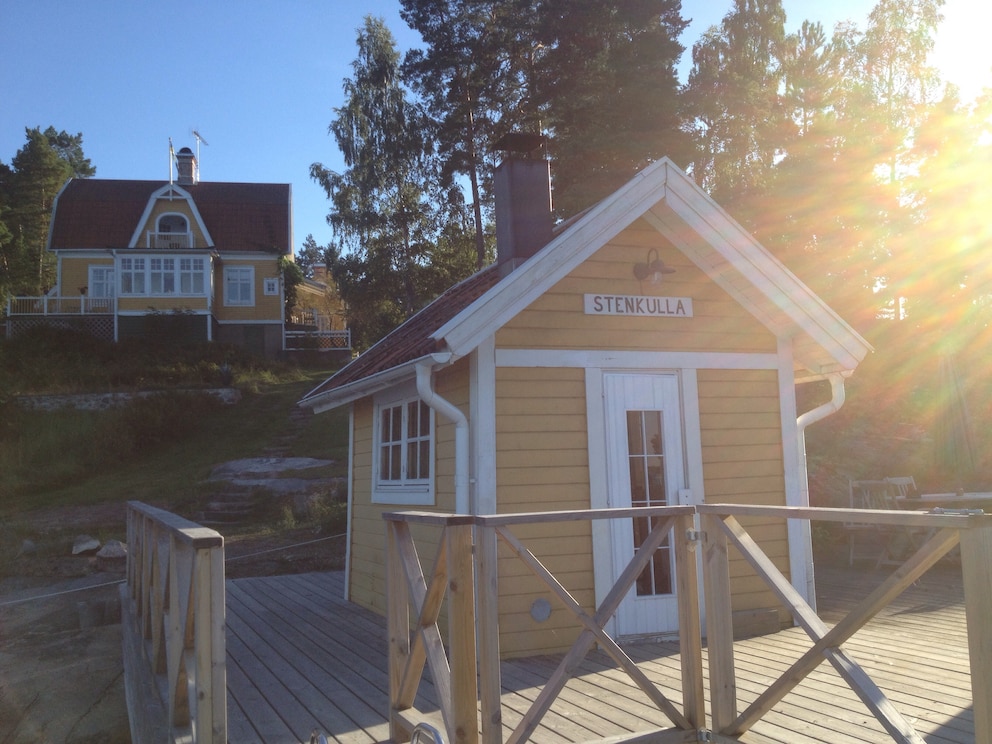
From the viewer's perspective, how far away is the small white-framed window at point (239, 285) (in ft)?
105

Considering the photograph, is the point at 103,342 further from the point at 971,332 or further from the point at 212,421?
the point at 971,332

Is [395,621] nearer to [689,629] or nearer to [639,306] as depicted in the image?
[689,629]

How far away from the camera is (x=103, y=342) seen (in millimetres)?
28312

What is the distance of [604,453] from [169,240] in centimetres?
2815

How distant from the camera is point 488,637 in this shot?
364 centimetres

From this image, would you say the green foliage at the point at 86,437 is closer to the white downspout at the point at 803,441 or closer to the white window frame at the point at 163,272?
the white window frame at the point at 163,272

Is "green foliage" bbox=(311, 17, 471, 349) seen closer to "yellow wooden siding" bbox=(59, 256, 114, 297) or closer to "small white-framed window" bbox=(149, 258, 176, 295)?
"small white-framed window" bbox=(149, 258, 176, 295)

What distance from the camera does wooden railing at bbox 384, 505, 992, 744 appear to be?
286 centimetres

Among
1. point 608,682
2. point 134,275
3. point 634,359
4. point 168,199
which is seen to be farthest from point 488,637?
point 168,199

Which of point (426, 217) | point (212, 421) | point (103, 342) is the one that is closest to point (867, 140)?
point (426, 217)

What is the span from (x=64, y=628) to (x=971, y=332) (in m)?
18.7

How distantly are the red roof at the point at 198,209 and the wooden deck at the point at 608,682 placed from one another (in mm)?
26281

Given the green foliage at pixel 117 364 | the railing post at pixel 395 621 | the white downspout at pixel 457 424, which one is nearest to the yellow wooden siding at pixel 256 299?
the green foliage at pixel 117 364

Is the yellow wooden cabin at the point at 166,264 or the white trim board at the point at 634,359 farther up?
the yellow wooden cabin at the point at 166,264
